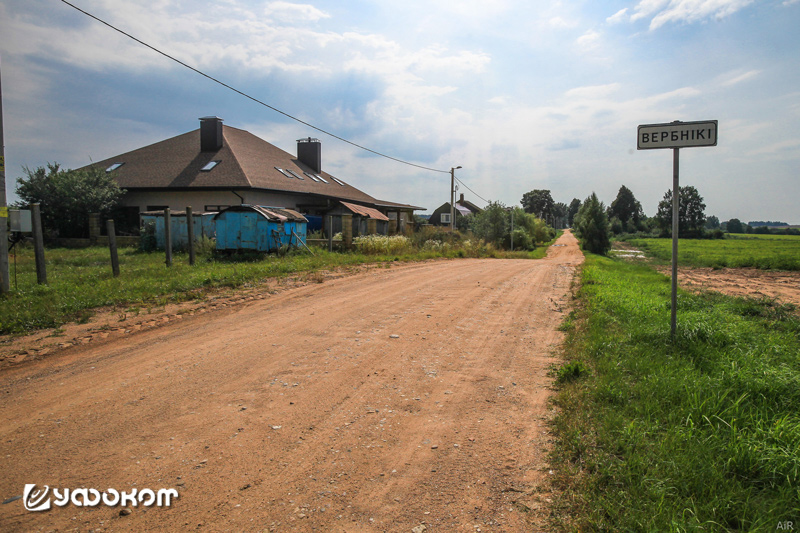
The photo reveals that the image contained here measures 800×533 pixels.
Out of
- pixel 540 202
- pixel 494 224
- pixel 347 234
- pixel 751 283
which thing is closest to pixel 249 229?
pixel 347 234

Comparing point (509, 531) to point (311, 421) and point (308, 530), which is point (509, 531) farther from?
point (311, 421)

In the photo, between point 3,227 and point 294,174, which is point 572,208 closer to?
point 294,174

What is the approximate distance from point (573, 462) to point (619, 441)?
0.43 meters

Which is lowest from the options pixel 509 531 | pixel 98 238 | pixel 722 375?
pixel 509 531

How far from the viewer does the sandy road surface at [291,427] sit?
9.16 ft

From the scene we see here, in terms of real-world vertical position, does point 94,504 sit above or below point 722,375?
below

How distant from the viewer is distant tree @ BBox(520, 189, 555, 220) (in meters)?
127

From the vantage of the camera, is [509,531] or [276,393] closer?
[509,531]

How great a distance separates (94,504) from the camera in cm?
284

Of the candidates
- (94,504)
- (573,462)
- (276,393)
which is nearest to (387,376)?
(276,393)

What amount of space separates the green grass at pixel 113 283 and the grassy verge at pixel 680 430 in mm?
7962

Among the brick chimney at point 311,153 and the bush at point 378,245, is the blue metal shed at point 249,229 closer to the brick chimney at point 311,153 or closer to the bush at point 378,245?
the bush at point 378,245

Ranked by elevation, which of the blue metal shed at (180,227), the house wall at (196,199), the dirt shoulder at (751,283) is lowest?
the dirt shoulder at (751,283)

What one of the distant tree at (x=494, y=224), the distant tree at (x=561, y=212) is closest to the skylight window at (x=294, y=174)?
the distant tree at (x=494, y=224)
